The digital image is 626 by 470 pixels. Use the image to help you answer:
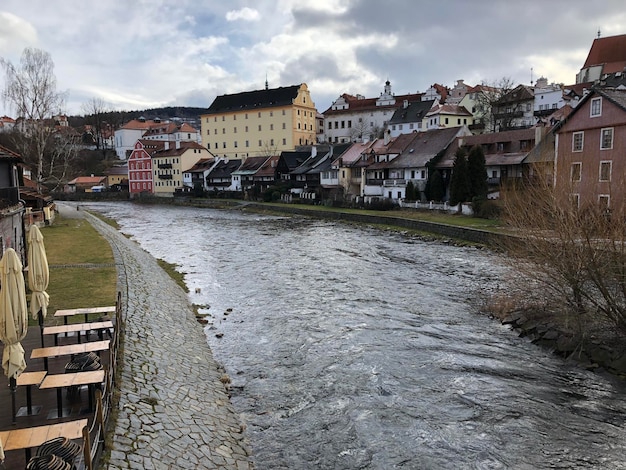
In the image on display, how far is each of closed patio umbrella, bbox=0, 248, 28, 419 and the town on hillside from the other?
13.1 m

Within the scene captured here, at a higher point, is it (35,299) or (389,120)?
(389,120)

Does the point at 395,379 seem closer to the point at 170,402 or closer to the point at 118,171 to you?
the point at 170,402

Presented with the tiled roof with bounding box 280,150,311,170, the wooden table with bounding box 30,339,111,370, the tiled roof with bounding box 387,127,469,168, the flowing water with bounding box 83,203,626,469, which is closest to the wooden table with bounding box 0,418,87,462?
the wooden table with bounding box 30,339,111,370

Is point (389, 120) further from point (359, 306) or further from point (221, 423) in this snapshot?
point (221, 423)

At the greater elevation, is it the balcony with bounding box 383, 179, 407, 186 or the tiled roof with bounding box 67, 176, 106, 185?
the tiled roof with bounding box 67, 176, 106, 185

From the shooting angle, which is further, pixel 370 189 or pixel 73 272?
pixel 370 189

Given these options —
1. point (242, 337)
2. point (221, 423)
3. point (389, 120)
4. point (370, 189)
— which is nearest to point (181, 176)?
point (389, 120)

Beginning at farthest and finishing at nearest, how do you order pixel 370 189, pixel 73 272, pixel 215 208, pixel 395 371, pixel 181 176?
pixel 181 176
pixel 215 208
pixel 370 189
pixel 73 272
pixel 395 371

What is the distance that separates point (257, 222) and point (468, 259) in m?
25.2

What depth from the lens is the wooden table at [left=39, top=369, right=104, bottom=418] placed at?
7.74 m

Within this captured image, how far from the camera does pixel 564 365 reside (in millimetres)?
11930

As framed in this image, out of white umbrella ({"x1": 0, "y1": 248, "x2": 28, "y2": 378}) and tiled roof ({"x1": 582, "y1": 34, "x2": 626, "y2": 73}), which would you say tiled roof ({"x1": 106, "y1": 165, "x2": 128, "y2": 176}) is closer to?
tiled roof ({"x1": 582, "y1": 34, "x2": 626, "y2": 73})

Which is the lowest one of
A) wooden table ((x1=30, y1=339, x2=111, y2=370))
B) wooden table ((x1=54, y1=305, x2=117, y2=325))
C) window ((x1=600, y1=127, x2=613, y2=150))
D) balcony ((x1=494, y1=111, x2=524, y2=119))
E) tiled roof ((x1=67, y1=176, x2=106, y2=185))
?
wooden table ((x1=30, y1=339, x2=111, y2=370))

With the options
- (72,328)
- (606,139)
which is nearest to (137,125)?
(606,139)
